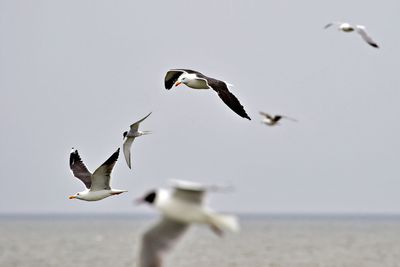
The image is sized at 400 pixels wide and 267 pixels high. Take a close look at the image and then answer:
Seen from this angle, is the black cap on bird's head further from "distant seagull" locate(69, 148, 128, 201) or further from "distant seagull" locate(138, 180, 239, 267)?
"distant seagull" locate(69, 148, 128, 201)

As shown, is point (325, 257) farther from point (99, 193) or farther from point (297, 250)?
point (99, 193)

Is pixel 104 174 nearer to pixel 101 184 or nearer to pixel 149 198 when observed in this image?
pixel 101 184

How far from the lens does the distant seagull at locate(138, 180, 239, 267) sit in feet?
27.9

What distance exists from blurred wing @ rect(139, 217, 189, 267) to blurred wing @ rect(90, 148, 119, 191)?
5.21 m

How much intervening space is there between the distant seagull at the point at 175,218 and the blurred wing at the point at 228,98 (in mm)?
4742

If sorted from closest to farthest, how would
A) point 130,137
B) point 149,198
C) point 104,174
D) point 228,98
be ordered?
point 149,198 → point 228,98 → point 104,174 → point 130,137

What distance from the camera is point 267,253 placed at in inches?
2094

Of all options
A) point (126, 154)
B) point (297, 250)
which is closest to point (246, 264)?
point (297, 250)

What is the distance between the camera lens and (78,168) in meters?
17.1

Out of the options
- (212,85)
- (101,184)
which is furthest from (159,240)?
(212,85)

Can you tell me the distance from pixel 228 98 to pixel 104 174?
2471 millimetres

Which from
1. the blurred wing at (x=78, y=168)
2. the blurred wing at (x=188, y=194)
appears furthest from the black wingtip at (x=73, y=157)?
the blurred wing at (x=188, y=194)

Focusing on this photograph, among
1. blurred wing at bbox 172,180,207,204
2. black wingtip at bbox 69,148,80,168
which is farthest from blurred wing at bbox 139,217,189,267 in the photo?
black wingtip at bbox 69,148,80,168

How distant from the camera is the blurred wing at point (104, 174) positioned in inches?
578
